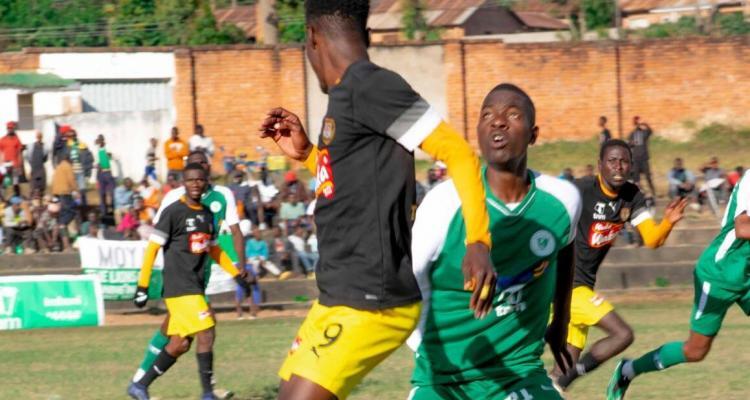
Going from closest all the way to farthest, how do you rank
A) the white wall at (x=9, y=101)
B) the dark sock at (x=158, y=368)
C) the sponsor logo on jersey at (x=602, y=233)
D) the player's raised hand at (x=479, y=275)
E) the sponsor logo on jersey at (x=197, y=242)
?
1. the player's raised hand at (x=479, y=275)
2. the sponsor logo on jersey at (x=602, y=233)
3. the dark sock at (x=158, y=368)
4. the sponsor logo on jersey at (x=197, y=242)
5. the white wall at (x=9, y=101)

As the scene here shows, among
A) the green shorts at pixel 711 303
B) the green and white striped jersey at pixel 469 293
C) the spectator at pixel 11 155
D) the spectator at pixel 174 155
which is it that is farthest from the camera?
the spectator at pixel 11 155

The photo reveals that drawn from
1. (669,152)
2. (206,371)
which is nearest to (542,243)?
(206,371)

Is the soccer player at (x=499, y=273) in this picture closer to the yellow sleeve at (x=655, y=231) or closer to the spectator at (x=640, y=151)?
the yellow sleeve at (x=655, y=231)

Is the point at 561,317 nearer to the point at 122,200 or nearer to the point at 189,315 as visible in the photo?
the point at 189,315

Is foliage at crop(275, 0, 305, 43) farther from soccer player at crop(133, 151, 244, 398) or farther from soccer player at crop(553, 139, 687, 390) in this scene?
soccer player at crop(553, 139, 687, 390)

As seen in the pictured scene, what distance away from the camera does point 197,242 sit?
1138cm

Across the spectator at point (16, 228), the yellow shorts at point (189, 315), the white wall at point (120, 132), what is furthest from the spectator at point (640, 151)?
the yellow shorts at point (189, 315)

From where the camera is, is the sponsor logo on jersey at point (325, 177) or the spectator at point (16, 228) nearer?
the sponsor logo on jersey at point (325, 177)

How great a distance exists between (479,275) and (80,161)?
25942 mm

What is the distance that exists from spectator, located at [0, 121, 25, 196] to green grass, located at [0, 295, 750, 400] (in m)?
10.7

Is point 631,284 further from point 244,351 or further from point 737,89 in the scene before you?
point 737,89

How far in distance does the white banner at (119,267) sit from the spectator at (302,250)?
1.46 meters

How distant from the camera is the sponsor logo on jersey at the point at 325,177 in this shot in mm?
Answer: 5078

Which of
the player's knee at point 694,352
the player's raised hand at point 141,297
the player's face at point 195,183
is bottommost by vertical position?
the player's knee at point 694,352
